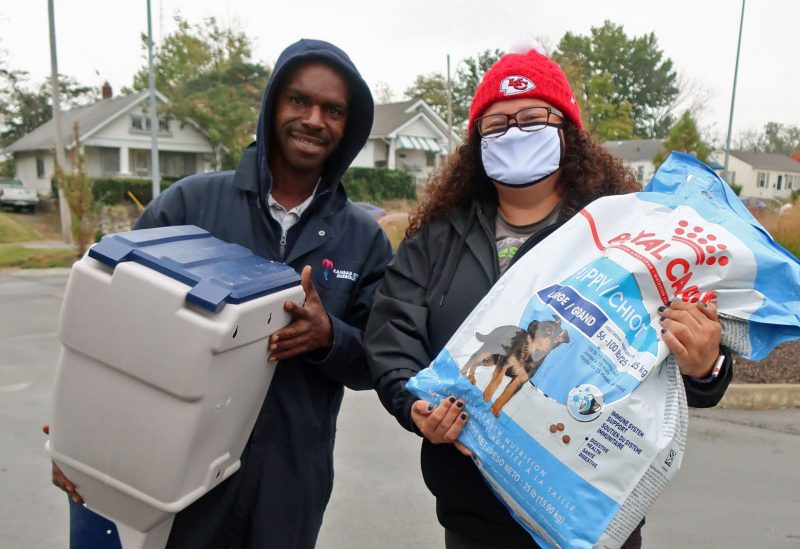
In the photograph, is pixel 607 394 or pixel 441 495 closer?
pixel 607 394

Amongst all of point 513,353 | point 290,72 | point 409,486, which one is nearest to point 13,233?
point 409,486

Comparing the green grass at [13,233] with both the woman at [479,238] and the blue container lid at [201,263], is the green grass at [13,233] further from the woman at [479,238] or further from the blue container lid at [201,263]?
the woman at [479,238]

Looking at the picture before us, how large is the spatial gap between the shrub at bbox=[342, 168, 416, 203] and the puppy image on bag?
30.3m

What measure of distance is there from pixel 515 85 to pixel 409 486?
106 inches

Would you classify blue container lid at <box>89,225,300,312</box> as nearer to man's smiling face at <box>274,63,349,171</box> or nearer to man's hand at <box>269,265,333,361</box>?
man's hand at <box>269,265,333,361</box>

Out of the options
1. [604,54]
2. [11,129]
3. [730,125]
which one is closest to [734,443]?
[730,125]

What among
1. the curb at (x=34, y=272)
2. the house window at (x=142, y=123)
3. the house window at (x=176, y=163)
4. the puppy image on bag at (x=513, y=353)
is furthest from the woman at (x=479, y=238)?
the house window at (x=176, y=163)

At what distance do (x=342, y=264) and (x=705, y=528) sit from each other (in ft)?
8.83

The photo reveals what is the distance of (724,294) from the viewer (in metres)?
1.47

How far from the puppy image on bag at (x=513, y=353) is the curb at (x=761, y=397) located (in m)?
4.58

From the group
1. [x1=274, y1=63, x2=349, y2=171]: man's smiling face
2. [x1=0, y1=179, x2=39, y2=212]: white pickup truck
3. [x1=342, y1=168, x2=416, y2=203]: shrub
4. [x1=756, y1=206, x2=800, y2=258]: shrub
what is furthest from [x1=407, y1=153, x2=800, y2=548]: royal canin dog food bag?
[x1=0, y1=179, x2=39, y2=212]: white pickup truck

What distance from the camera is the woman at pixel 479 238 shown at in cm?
170

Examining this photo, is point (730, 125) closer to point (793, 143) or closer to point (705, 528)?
point (705, 528)

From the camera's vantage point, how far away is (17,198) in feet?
90.2
